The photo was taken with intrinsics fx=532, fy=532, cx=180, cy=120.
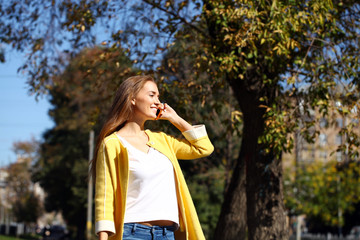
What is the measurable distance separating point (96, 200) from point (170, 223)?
0.47m

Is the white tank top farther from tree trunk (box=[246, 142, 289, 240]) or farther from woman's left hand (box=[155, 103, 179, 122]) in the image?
tree trunk (box=[246, 142, 289, 240])

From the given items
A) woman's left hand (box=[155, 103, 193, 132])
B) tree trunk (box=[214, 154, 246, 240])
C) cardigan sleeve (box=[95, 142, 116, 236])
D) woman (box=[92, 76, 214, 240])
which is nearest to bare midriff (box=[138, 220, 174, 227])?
woman (box=[92, 76, 214, 240])

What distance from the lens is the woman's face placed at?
3.37m

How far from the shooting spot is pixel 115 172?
3156 mm

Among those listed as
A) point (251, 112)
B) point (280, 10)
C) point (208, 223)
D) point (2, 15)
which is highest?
point (2, 15)

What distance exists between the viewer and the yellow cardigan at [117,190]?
9.96 feet

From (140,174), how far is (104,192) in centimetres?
23

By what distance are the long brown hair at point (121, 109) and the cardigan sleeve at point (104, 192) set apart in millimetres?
145

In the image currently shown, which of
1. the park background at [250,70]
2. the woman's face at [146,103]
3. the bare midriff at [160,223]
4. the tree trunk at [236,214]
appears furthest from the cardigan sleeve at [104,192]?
the tree trunk at [236,214]

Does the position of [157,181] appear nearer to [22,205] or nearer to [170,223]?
[170,223]

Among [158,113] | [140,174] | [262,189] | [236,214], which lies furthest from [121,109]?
[236,214]

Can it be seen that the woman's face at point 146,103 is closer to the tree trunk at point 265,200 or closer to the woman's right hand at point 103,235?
the woman's right hand at point 103,235

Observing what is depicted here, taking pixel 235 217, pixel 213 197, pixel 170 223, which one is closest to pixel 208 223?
pixel 213 197

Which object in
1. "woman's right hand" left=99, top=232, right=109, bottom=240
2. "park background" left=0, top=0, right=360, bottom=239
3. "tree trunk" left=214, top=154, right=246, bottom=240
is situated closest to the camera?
"woman's right hand" left=99, top=232, right=109, bottom=240
